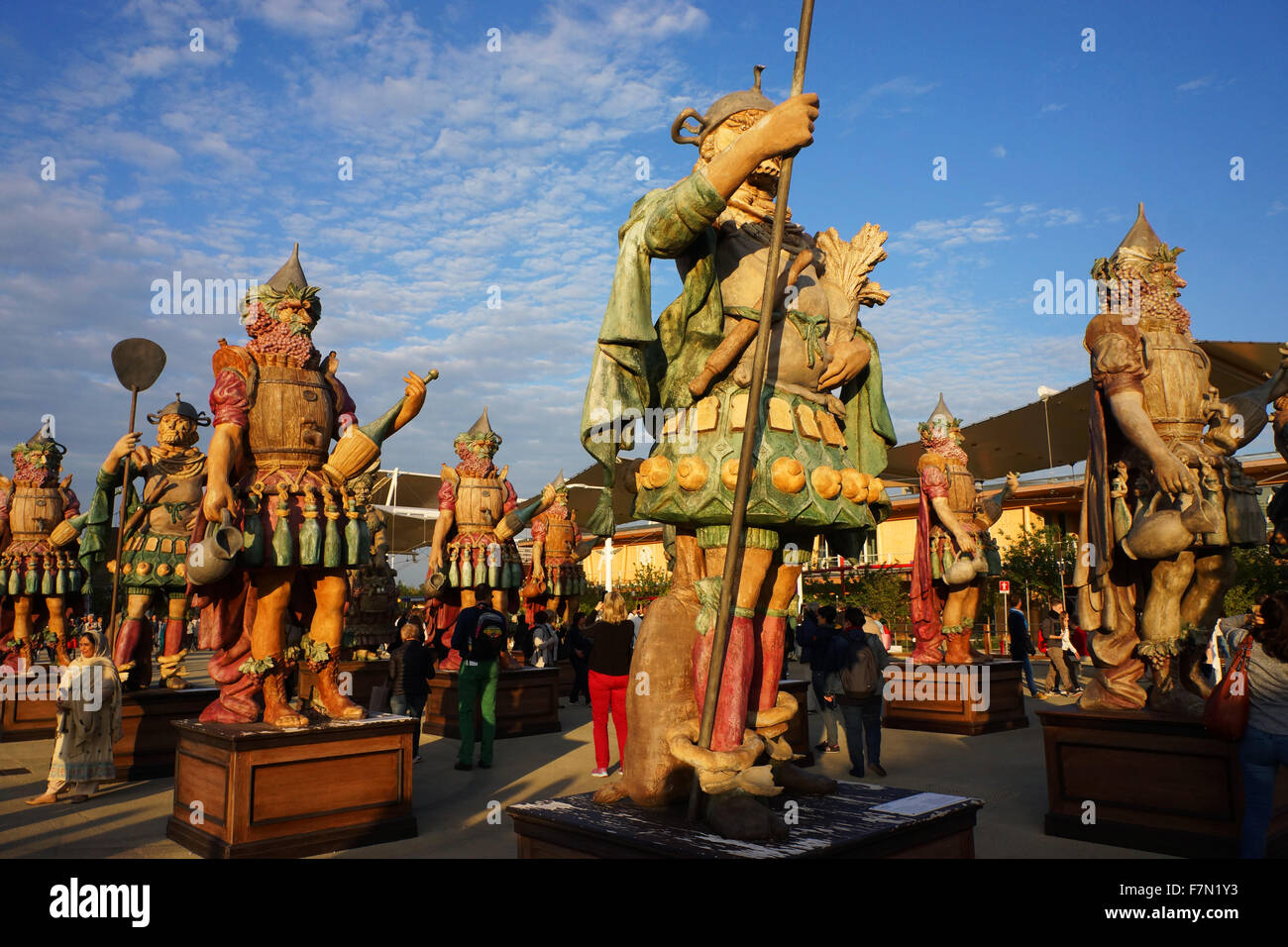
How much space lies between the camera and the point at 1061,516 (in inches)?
1239

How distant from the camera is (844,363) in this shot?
358 centimetres

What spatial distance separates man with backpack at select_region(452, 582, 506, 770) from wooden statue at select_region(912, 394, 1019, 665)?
516 cm

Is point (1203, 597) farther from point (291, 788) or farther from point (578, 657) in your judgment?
point (578, 657)

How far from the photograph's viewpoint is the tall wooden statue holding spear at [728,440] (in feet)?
9.69

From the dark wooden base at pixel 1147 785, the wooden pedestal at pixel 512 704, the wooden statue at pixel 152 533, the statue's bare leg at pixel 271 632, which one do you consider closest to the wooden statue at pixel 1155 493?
the dark wooden base at pixel 1147 785

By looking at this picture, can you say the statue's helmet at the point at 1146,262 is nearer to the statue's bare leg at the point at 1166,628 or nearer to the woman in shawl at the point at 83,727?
the statue's bare leg at the point at 1166,628

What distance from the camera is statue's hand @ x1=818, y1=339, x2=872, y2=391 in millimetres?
3564

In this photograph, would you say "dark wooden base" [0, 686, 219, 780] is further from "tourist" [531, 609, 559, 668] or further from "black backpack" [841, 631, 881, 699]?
Answer: "tourist" [531, 609, 559, 668]

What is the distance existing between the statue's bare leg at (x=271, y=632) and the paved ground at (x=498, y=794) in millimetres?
926

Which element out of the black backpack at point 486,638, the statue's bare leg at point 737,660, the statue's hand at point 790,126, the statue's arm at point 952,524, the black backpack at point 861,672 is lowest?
the black backpack at point 861,672

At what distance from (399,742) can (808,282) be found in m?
3.82

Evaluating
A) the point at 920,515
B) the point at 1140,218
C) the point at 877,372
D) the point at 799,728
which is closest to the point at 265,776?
the point at 877,372

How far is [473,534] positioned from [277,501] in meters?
5.54

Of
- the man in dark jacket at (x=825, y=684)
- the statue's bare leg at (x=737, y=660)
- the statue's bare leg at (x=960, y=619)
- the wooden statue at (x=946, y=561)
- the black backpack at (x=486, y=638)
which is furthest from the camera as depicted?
the statue's bare leg at (x=960, y=619)
